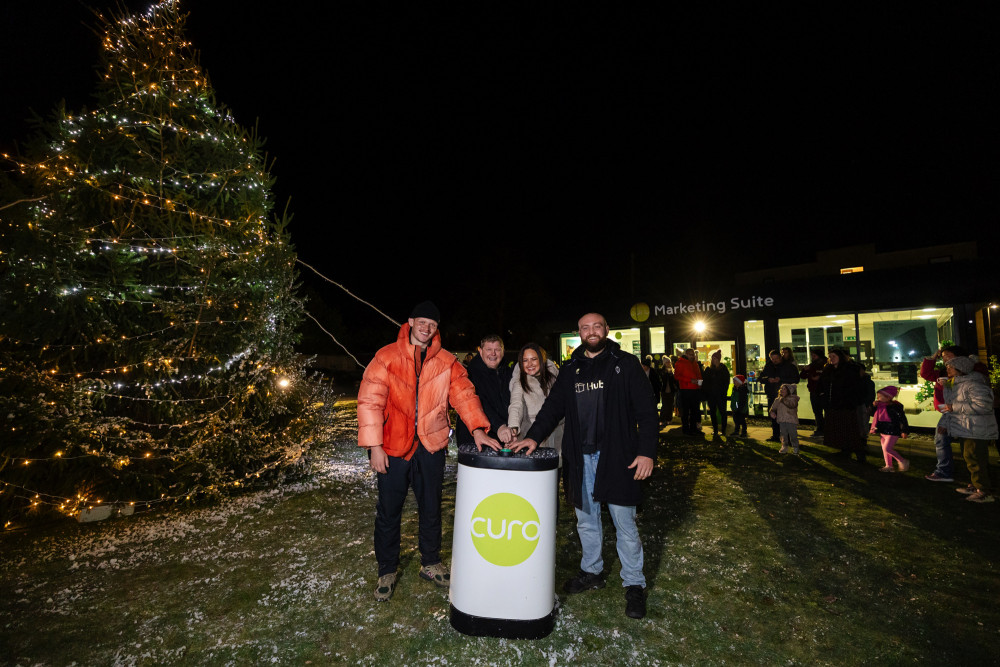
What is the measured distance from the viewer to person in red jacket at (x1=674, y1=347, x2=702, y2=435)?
9.43 metres

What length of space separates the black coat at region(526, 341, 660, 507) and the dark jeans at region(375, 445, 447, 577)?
784 millimetres

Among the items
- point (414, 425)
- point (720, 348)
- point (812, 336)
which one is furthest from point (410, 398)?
point (812, 336)

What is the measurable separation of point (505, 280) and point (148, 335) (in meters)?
30.3

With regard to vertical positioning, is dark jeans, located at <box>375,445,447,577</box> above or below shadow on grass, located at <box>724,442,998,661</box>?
above

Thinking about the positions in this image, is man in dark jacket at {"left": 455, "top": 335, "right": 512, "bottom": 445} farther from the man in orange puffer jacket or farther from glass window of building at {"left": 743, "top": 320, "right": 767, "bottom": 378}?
glass window of building at {"left": 743, "top": 320, "right": 767, "bottom": 378}

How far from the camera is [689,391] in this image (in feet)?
31.2

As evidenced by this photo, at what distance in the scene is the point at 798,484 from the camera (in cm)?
575

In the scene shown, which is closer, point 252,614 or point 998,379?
point 252,614

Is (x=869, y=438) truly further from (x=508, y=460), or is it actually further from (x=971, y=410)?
(x=508, y=460)

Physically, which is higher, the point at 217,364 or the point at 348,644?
the point at 217,364

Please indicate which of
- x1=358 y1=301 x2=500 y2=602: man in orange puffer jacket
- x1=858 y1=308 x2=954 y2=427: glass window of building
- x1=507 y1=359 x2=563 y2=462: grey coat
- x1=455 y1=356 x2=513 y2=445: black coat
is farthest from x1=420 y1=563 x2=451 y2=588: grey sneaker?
x1=858 y1=308 x2=954 y2=427: glass window of building

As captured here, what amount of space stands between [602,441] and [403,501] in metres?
1.42

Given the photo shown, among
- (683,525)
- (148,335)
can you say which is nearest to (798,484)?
(683,525)

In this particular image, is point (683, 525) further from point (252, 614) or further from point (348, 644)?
point (252, 614)
